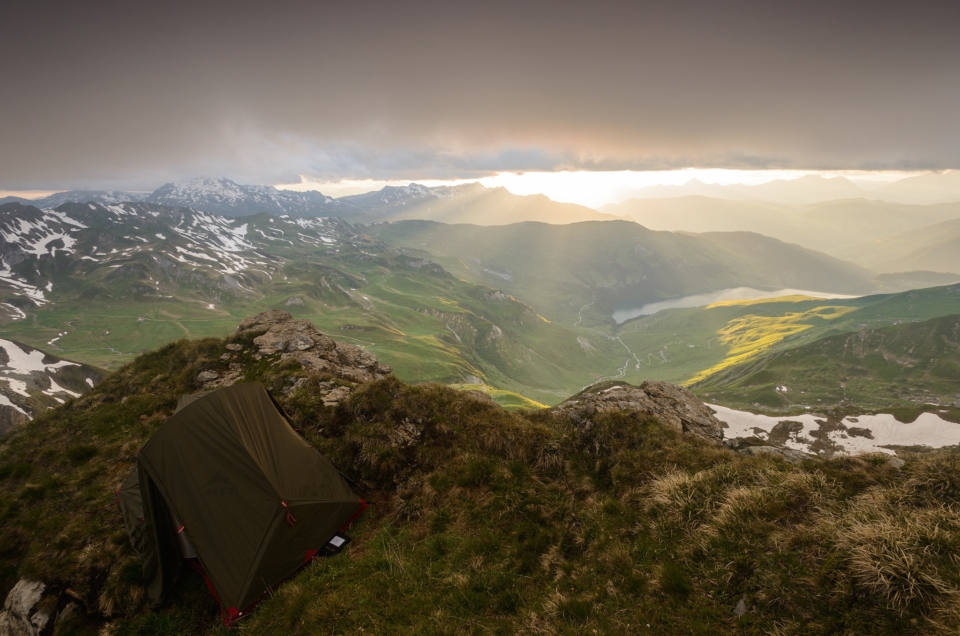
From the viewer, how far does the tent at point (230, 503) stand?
436 inches

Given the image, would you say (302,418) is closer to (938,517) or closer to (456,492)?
(456,492)

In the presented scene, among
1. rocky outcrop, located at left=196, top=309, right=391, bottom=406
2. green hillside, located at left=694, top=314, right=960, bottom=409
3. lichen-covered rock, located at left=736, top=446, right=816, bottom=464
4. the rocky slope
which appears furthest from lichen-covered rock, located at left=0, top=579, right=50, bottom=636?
green hillside, located at left=694, top=314, right=960, bottom=409

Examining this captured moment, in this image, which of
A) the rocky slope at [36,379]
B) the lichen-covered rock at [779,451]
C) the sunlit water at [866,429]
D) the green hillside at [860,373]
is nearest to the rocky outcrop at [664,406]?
the lichen-covered rock at [779,451]

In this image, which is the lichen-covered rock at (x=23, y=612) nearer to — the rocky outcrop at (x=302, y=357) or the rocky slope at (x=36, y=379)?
the rocky outcrop at (x=302, y=357)

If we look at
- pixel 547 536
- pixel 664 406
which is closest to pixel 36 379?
pixel 547 536

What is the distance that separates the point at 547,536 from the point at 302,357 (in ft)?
61.9

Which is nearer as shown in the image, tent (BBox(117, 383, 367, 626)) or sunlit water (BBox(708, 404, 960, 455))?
tent (BBox(117, 383, 367, 626))

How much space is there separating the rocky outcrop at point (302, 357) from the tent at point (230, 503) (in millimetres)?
4968

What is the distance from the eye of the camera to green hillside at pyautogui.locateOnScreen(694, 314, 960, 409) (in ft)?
473

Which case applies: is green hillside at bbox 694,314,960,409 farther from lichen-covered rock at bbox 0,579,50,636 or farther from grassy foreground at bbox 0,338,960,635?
lichen-covered rock at bbox 0,579,50,636

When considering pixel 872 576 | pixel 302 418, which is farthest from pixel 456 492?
pixel 872 576

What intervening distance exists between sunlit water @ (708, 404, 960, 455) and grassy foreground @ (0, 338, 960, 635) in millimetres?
89354

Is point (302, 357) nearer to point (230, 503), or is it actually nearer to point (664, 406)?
point (230, 503)

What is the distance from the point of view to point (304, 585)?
1016cm
